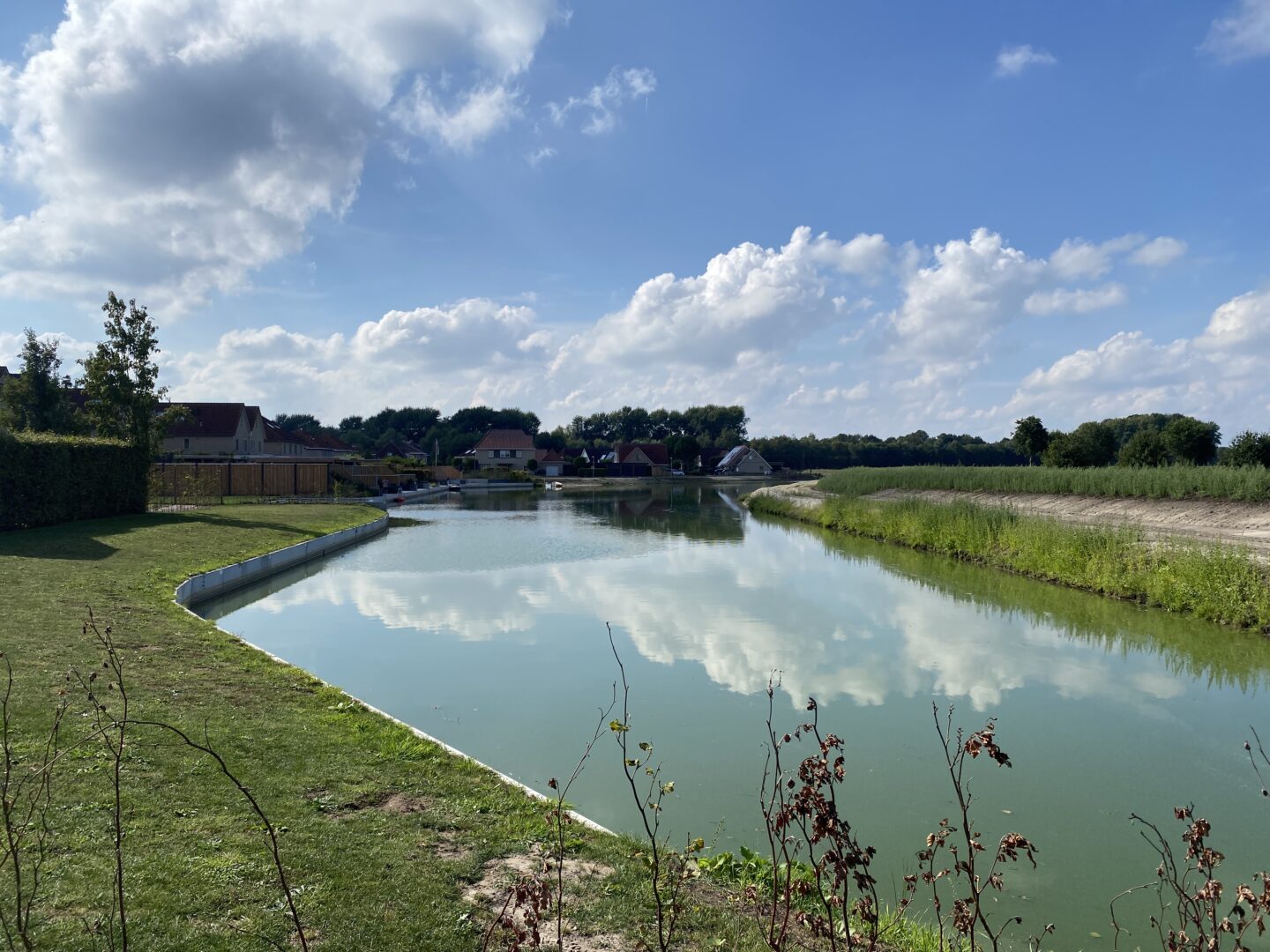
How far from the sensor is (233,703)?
6.68 metres

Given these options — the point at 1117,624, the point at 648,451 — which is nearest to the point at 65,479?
the point at 1117,624

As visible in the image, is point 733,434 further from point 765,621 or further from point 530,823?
point 530,823

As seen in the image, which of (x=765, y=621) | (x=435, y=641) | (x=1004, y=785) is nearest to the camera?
(x=1004, y=785)

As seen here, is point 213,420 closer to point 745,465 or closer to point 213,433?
point 213,433

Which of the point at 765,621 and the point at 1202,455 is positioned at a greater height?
the point at 1202,455

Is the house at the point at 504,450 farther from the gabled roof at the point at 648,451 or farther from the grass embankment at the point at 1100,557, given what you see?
the grass embankment at the point at 1100,557

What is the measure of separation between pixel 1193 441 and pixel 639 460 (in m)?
65.7

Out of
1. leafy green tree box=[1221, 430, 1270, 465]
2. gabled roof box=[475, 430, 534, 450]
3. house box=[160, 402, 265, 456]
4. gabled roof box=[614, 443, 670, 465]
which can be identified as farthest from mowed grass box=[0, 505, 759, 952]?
gabled roof box=[614, 443, 670, 465]

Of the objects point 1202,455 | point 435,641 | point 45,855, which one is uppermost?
point 1202,455

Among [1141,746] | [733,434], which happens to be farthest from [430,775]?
[733,434]

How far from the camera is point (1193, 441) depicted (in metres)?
34.6

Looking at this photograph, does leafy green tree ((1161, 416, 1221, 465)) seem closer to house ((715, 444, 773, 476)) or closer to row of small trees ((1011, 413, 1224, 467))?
row of small trees ((1011, 413, 1224, 467))

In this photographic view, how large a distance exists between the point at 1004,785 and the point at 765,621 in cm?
648

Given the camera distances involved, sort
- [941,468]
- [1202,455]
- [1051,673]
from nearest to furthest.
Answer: [1051,673] → [1202,455] → [941,468]
